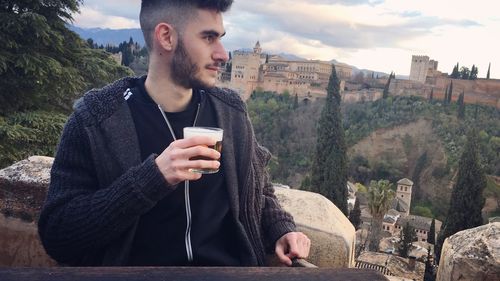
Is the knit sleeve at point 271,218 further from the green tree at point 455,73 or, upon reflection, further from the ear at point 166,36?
the green tree at point 455,73

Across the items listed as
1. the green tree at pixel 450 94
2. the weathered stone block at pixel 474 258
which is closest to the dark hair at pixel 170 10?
the weathered stone block at pixel 474 258

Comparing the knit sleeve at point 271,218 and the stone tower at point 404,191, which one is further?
the stone tower at point 404,191

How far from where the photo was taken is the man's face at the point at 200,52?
156cm

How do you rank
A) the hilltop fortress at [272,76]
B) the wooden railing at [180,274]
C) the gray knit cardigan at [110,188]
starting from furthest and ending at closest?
the hilltop fortress at [272,76] → the gray knit cardigan at [110,188] → the wooden railing at [180,274]

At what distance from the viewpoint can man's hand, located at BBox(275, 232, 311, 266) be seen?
5.28ft

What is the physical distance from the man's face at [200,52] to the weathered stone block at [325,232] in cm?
77

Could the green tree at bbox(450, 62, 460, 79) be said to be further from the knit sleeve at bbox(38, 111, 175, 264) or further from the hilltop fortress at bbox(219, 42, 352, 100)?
the knit sleeve at bbox(38, 111, 175, 264)

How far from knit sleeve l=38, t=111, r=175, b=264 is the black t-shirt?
14 cm

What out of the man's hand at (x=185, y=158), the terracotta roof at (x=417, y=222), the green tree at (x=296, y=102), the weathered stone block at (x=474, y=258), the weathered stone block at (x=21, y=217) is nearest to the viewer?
the man's hand at (x=185, y=158)

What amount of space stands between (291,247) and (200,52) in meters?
0.76

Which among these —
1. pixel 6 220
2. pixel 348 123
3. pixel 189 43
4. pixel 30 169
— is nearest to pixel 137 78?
pixel 189 43

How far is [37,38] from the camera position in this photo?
22.6 ft

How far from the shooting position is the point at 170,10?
1.57 metres

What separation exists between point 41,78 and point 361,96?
4790 cm
